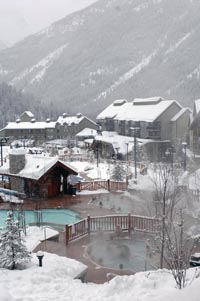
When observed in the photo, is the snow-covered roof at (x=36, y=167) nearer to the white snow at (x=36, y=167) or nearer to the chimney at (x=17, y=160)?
the white snow at (x=36, y=167)

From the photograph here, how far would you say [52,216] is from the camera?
756 inches

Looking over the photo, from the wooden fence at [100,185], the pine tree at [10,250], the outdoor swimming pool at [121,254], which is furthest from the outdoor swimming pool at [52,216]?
the pine tree at [10,250]

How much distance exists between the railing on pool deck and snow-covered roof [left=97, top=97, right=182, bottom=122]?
32.6 metres

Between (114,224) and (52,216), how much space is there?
445 centimetres

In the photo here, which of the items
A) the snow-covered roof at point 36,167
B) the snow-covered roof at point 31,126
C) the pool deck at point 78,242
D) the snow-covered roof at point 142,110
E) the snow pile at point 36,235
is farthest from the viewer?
the snow-covered roof at point 31,126

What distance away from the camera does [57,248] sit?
542 inches

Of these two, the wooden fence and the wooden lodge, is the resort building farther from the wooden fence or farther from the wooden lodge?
the wooden lodge

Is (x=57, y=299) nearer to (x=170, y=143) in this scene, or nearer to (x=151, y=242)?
(x=151, y=242)

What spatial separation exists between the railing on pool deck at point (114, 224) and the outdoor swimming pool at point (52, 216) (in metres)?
2.65

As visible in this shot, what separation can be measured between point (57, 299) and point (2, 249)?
258 cm

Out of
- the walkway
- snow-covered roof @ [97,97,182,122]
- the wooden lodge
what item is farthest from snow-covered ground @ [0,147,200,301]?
snow-covered roof @ [97,97,182,122]

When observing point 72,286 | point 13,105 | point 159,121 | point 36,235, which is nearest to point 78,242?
point 36,235

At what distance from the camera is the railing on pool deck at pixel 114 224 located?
15.0 m

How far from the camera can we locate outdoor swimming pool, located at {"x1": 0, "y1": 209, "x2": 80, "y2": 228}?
59.8 ft
